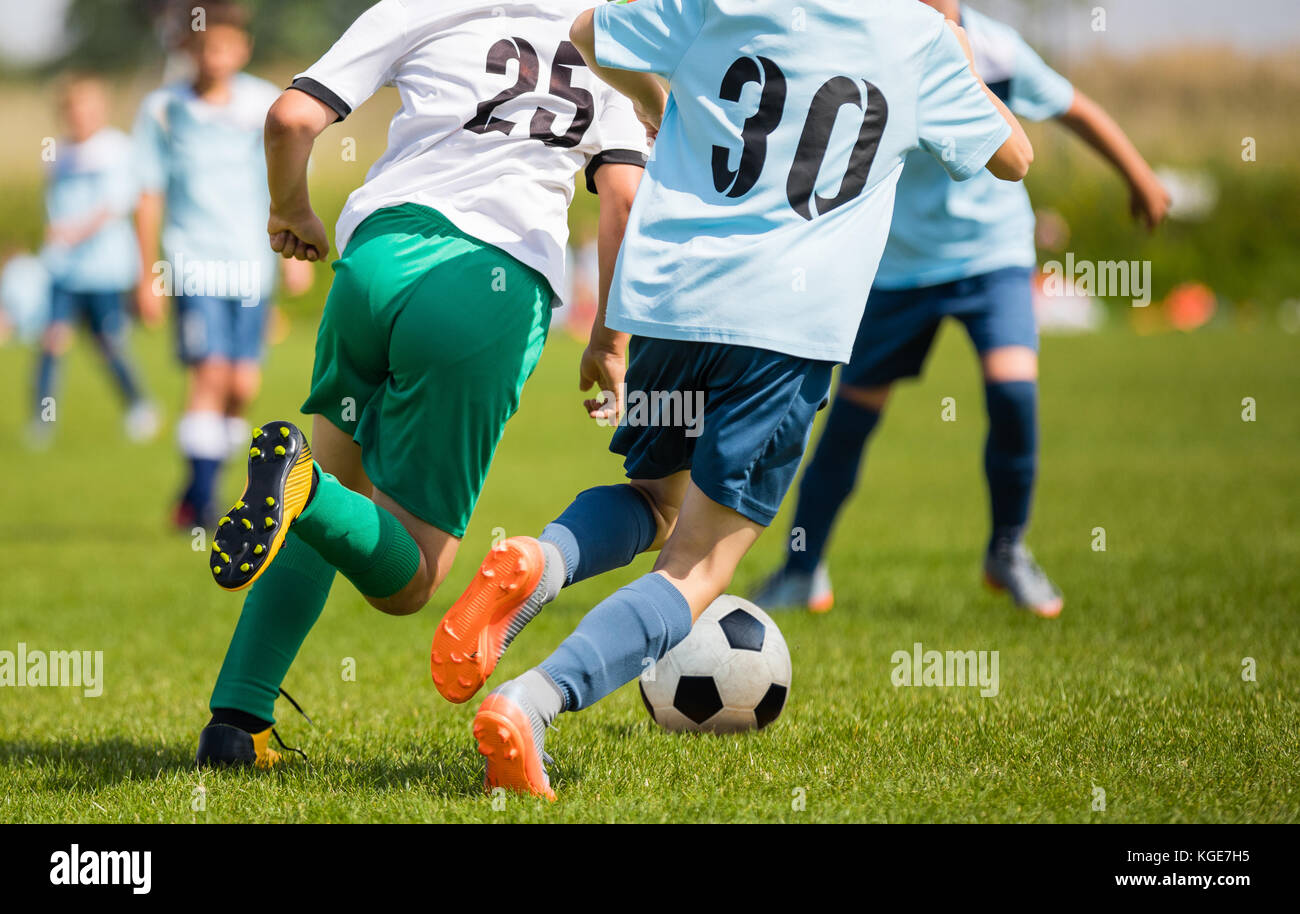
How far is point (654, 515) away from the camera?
3.28 metres

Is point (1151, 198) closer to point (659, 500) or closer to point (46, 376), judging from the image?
point (659, 500)

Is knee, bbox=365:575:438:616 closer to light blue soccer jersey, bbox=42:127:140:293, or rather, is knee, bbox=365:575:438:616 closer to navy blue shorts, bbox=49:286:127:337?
light blue soccer jersey, bbox=42:127:140:293

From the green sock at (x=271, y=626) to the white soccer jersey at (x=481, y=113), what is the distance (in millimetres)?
778

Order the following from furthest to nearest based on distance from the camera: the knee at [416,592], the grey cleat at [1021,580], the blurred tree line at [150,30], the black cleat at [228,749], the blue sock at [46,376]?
the blurred tree line at [150,30], the blue sock at [46,376], the grey cleat at [1021,580], the black cleat at [228,749], the knee at [416,592]

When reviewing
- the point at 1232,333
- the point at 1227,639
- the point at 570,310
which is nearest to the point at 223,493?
the point at 1227,639

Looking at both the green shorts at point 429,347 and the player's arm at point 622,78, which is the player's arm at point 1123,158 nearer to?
the player's arm at point 622,78

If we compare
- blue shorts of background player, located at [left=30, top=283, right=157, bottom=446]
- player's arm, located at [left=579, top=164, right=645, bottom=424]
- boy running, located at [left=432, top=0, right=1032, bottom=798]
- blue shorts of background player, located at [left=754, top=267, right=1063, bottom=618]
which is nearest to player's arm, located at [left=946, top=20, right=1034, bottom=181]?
boy running, located at [left=432, top=0, right=1032, bottom=798]

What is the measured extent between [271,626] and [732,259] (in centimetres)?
139

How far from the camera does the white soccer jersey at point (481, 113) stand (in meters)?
3.04

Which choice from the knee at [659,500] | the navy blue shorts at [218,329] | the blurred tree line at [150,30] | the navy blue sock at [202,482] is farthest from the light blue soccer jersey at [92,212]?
the blurred tree line at [150,30]

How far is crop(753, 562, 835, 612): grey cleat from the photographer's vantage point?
536 centimetres

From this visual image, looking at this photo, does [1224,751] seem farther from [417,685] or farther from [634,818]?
[417,685]

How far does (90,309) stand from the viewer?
11797 millimetres
